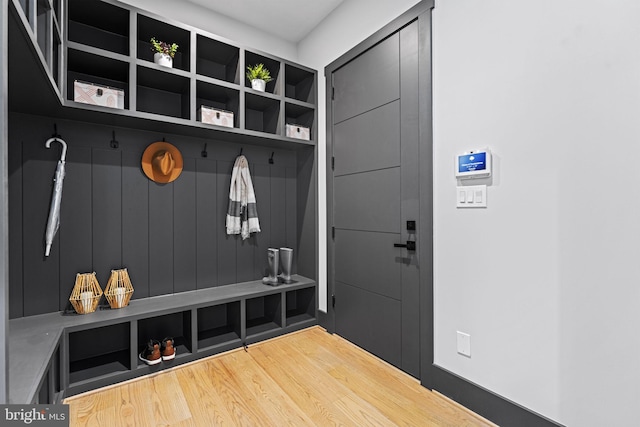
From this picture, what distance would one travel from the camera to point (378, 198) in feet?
7.82

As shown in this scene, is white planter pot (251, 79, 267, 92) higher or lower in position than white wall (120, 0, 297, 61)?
lower

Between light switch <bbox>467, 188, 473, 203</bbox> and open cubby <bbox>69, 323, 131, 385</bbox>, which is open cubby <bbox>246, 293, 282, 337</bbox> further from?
light switch <bbox>467, 188, 473, 203</bbox>

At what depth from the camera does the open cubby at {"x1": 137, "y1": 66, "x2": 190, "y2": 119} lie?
2326 millimetres

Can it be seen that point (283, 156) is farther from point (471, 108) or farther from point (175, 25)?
point (471, 108)

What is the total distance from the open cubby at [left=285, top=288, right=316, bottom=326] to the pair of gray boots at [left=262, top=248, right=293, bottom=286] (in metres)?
0.29

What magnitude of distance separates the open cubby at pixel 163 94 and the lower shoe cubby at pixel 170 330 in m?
1.62

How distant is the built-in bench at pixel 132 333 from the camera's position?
1581mm

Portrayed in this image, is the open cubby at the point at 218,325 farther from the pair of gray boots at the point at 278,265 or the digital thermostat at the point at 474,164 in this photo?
the digital thermostat at the point at 474,164

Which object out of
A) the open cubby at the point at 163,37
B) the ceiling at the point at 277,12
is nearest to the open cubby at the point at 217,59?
the open cubby at the point at 163,37

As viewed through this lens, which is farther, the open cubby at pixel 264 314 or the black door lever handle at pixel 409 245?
the open cubby at pixel 264 314

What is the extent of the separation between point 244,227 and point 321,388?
150 cm

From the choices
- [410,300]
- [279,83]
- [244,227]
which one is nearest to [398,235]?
[410,300]

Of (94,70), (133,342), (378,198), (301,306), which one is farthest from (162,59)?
(301,306)

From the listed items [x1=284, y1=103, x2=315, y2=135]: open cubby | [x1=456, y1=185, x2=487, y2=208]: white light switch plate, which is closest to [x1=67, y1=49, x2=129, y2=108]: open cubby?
[x1=284, y1=103, x2=315, y2=135]: open cubby
